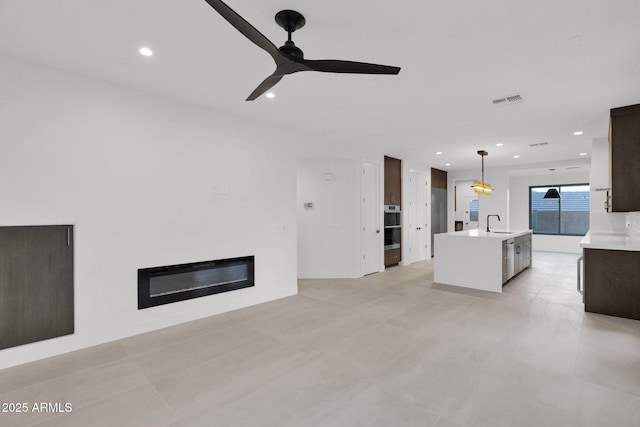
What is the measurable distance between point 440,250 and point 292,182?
3021 millimetres

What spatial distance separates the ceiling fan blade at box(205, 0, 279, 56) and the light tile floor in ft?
7.70

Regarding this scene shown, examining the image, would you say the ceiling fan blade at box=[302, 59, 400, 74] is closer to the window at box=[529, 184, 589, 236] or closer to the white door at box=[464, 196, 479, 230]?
the white door at box=[464, 196, 479, 230]

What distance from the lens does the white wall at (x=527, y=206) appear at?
923 centimetres

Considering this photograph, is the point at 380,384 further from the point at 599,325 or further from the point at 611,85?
the point at 611,85

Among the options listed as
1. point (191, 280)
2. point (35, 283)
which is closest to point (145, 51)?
point (35, 283)

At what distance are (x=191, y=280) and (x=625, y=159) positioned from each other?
18.9 ft

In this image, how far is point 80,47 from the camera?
99.7 inches

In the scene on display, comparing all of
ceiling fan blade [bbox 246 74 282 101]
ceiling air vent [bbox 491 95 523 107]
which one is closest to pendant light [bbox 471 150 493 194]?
ceiling air vent [bbox 491 95 523 107]

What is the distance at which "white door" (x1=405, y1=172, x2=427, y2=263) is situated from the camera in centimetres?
794

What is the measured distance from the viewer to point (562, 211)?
9633 millimetres

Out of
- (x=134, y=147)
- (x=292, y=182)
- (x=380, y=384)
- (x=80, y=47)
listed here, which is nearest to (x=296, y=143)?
(x=292, y=182)

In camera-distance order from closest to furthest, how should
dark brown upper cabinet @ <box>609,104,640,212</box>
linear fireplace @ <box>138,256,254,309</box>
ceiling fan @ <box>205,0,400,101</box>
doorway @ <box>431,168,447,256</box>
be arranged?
ceiling fan @ <box>205,0,400,101</box> → linear fireplace @ <box>138,256,254,309</box> → dark brown upper cabinet @ <box>609,104,640,212</box> → doorway @ <box>431,168,447,256</box>

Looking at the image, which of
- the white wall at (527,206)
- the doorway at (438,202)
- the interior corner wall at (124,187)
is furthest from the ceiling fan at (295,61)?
the white wall at (527,206)

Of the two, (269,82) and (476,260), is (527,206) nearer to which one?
(476,260)
